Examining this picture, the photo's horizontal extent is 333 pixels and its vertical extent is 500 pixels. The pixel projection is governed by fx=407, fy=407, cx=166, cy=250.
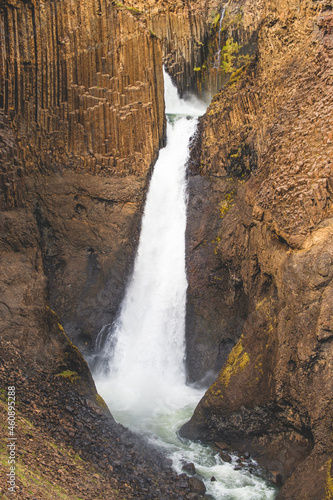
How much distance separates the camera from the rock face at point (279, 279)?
9852 millimetres

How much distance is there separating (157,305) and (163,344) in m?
1.71

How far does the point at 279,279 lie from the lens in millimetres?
11617

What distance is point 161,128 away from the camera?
21125 mm

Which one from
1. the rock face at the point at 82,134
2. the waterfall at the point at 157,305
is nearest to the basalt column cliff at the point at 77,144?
the rock face at the point at 82,134

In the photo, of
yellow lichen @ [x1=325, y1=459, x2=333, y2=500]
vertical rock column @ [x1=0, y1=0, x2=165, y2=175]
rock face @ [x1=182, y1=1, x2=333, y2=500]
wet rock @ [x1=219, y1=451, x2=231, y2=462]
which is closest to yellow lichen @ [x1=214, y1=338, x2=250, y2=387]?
rock face @ [x1=182, y1=1, x2=333, y2=500]

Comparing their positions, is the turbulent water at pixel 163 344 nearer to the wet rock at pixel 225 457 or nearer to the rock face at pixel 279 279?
the wet rock at pixel 225 457

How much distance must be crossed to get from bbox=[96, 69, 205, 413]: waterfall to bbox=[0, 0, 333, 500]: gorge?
0.53 meters

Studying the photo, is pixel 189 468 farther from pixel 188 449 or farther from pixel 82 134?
pixel 82 134

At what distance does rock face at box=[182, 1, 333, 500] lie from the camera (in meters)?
9.85

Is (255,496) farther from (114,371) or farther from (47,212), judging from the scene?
(47,212)

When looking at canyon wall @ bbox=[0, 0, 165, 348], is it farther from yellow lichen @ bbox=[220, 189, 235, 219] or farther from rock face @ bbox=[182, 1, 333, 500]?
rock face @ bbox=[182, 1, 333, 500]

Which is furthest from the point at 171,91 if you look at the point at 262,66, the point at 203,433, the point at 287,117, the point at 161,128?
the point at 203,433

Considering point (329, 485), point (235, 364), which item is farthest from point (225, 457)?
point (329, 485)

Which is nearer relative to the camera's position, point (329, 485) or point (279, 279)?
point (329, 485)
